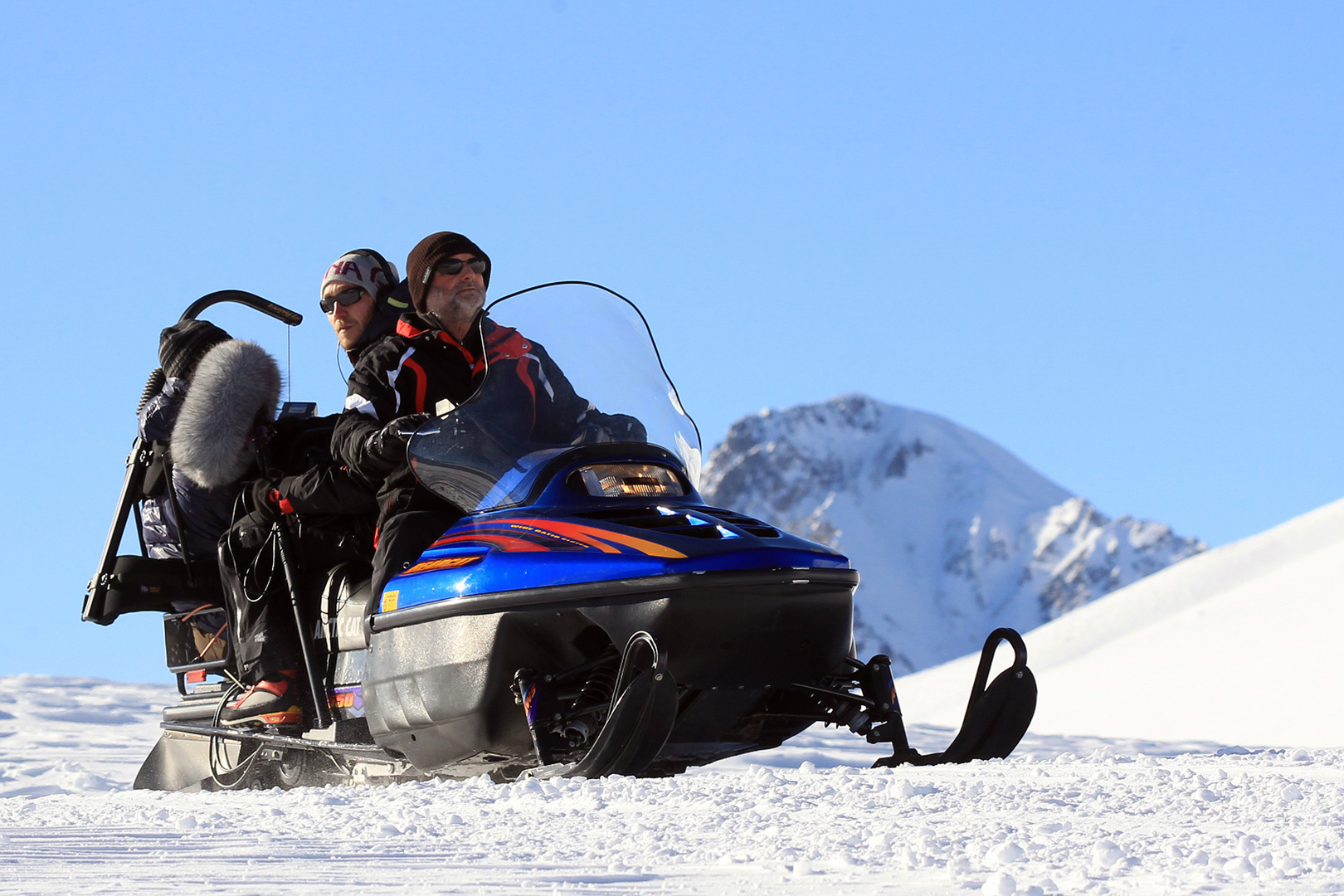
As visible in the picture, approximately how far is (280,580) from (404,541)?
1.03m

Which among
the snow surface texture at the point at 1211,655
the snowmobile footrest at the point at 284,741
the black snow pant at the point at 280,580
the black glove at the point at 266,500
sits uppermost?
the black glove at the point at 266,500

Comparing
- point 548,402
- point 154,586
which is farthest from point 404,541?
point 154,586

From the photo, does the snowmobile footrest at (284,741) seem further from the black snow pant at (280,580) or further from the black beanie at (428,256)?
the black beanie at (428,256)

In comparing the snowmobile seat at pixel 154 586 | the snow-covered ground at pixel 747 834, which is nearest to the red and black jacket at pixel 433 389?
the snow-covered ground at pixel 747 834

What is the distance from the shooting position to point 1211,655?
21.3 m

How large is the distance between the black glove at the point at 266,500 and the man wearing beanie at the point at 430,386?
598mm

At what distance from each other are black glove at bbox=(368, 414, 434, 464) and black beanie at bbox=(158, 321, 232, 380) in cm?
182

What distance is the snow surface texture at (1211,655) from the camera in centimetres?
1656

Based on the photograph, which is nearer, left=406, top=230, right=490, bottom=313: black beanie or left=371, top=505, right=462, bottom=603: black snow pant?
left=371, top=505, right=462, bottom=603: black snow pant

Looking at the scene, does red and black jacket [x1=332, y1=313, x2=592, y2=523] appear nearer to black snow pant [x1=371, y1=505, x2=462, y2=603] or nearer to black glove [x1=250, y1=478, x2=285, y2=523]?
black snow pant [x1=371, y1=505, x2=462, y2=603]

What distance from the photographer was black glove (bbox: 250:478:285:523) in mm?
5988

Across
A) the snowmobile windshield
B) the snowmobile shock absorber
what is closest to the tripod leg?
the snowmobile windshield

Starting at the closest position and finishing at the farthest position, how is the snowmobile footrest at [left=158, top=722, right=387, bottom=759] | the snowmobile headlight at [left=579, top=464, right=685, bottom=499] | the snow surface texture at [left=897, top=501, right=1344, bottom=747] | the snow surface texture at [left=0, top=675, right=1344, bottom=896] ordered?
the snow surface texture at [left=0, top=675, right=1344, bottom=896], the snowmobile headlight at [left=579, top=464, right=685, bottom=499], the snowmobile footrest at [left=158, top=722, right=387, bottom=759], the snow surface texture at [left=897, top=501, right=1344, bottom=747]

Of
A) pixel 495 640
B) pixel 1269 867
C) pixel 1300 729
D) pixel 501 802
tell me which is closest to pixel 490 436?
pixel 495 640
